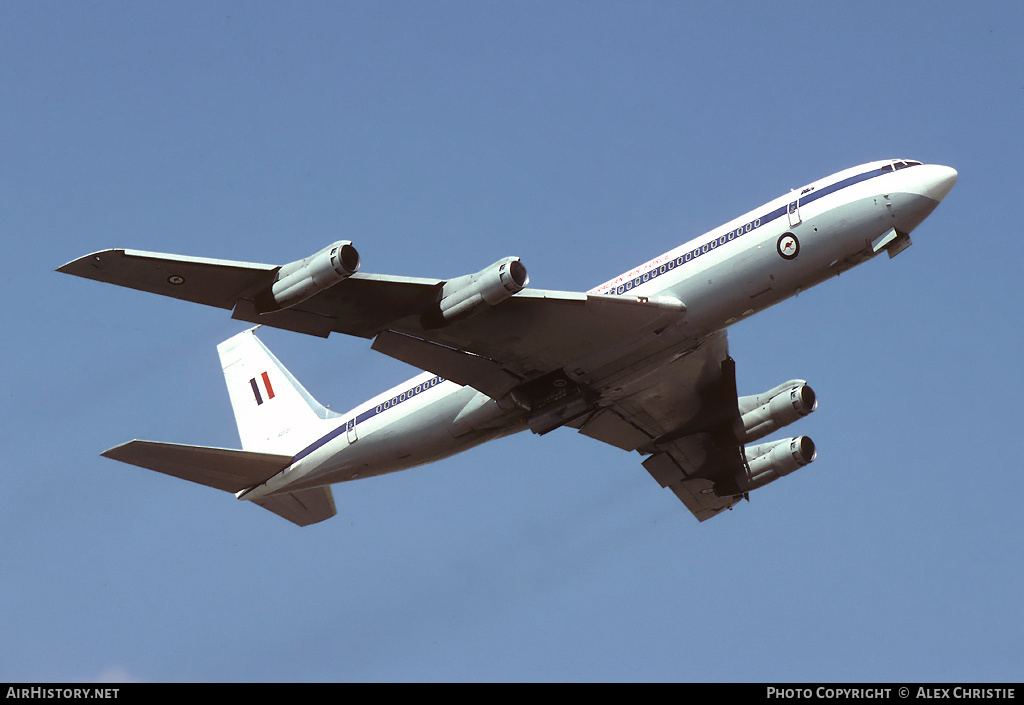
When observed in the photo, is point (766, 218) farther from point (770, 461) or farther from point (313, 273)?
point (313, 273)

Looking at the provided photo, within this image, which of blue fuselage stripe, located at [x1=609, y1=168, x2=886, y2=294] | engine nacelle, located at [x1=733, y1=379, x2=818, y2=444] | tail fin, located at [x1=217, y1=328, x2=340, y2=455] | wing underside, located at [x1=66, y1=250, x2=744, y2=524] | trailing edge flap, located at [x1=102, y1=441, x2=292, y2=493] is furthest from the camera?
tail fin, located at [x1=217, y1=328, x2=340, y2=455]

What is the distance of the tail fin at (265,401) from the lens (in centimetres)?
4675

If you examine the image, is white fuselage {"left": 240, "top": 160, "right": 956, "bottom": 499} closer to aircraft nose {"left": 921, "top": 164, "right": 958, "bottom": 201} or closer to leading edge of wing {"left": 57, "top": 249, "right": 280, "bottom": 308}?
aircraft nose {"left": 921, "top": 164, "right": 958, "bottom": 201}

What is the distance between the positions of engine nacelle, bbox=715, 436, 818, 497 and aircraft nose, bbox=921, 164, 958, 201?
551 inches

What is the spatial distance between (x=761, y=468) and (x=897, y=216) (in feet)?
49.5

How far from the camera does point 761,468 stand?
1909 inches

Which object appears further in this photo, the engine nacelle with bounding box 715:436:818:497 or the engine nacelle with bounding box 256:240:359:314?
the engine nacelle with bounding box 715:436:818:497

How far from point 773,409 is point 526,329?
13.1m

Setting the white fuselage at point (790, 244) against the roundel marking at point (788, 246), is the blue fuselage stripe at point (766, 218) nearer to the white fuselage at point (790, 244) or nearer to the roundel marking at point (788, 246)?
the white fuselage at point (790, 244)

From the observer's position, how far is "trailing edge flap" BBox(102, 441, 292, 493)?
40719mm

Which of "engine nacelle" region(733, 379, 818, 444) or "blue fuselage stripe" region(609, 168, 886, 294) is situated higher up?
"blue fuselage stripe" region(609, 168, 886, 294)

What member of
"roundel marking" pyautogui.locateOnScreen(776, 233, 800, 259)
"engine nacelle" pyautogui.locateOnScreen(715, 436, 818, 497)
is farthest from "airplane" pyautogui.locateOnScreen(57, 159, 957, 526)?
"engine nacelle" pyautogui.locateOnScreen(715, 436, 818, 497)

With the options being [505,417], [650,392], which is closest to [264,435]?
[505,417]

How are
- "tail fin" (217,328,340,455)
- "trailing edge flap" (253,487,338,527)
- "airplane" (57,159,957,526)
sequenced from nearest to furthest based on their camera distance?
"airplane" (57,159,957,526)
"trailing edge flap" (253,487,338,527)
"tail fin" (217,328,340,455)
